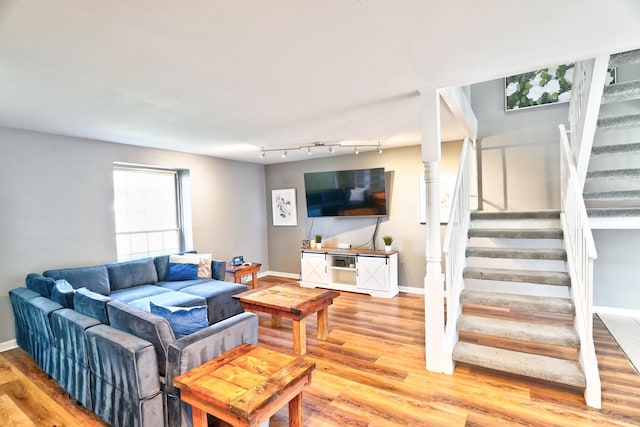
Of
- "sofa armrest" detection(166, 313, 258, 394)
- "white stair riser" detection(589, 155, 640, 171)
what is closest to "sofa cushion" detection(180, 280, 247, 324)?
"sofa armrest" detection(166, 313, 258, 394)

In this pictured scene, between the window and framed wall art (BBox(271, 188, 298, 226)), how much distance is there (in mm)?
2013

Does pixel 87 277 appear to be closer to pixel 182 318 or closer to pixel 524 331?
pixel 182 318

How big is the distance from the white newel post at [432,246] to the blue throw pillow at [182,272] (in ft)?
10.9

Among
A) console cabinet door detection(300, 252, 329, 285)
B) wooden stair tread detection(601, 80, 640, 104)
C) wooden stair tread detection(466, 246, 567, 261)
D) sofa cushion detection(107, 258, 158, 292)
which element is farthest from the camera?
console cabinet door detection(300, 252, 329, 285)

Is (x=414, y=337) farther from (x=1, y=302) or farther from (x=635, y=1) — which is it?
(x=1, y=302)

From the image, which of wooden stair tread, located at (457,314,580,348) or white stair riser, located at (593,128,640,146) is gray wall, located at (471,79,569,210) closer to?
white stair riser, located at (593,128,640,146)

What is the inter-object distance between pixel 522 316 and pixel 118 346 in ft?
14.3

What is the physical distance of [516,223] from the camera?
3664 millimetres

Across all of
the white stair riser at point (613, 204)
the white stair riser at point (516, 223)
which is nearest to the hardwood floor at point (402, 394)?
the white stair riser at point (516, 223)

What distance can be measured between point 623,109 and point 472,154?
5.47ft

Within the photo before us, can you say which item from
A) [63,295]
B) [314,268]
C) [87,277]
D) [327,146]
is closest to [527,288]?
[314,268]

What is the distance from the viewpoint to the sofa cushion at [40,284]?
10.0ft

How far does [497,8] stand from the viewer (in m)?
1.62

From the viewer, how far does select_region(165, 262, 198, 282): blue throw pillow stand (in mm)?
4574
